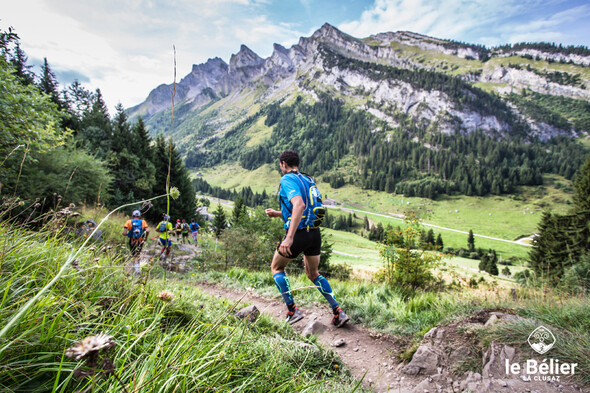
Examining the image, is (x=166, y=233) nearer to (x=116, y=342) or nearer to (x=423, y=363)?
(x=116, y=342)

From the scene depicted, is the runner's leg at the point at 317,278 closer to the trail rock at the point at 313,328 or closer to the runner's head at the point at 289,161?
the trail rock at the point at 313,328

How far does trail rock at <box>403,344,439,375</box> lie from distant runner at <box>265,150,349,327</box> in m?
1.43

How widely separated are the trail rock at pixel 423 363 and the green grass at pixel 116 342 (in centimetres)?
94

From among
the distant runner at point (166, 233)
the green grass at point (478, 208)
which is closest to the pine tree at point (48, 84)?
the distant runner at point (166, 233)

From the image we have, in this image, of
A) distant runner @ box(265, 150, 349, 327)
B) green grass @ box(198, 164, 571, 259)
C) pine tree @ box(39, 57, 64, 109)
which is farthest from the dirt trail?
→ green grass @ box(198, 164, 571, 259)

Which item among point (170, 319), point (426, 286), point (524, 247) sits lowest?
point (524, 247)

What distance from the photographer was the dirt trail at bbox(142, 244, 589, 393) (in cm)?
285

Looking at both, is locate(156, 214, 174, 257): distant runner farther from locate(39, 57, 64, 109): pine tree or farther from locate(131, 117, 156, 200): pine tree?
locate(39, 57, 64, 109): pine tree

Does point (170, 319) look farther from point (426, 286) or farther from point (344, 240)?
point (344, 240)

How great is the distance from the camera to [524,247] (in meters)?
93.2

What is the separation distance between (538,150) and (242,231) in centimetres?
24840

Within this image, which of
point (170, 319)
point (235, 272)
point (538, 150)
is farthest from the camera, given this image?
point (538, 150)

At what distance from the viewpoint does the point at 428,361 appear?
11.5 ft

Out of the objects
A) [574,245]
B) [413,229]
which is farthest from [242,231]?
[574,245]
